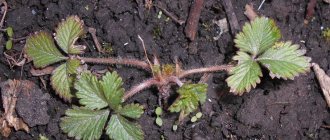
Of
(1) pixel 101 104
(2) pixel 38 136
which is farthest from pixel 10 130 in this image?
(1) pixel 101 104

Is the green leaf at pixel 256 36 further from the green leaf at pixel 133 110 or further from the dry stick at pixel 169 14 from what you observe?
the green leaf at pixel 133 110

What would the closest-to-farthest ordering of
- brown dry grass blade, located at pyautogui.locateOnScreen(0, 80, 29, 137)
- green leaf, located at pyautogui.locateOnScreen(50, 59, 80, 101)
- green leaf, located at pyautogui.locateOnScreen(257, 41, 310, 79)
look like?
green leaf, located at pyautogui.locateOnScreen(257, 41, 310, 79) → green leaf, located at pyautogui.locateOnScreen(50, 59, 80, 101) → brown dry grass blade, located at pyautogui.locateOnScreen(0, 80, 29, 137)

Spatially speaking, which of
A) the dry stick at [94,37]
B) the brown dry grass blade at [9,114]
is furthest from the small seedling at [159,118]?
the brown dry grass blade at [9,114]

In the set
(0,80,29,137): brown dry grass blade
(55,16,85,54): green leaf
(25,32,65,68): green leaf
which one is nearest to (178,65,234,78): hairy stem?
(55,16,85,54): green leaf

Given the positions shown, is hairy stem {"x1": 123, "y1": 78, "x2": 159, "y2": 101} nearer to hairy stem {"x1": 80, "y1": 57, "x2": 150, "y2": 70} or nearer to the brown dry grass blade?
hairy stem {"x1": 80, "y1": 57, "x2": 150, "y2": 70}

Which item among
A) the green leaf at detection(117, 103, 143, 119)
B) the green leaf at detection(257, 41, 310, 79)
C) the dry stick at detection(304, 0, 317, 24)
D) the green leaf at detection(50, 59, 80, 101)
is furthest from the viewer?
the dry stick at detection(304, 0, 317, 24)

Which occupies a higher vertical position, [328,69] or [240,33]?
[240,33]

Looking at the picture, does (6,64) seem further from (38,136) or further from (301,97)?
(301,97)

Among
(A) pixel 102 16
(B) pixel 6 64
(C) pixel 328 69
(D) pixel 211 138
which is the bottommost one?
(D) pixel 211 138
